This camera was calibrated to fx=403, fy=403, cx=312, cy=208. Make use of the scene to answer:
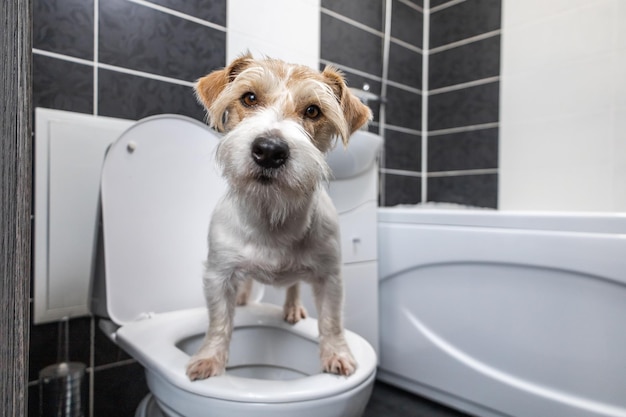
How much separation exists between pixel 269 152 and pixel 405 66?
4.07 feet

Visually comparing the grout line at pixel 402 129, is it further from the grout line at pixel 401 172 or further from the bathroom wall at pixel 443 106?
the grout line at pixel 401 172

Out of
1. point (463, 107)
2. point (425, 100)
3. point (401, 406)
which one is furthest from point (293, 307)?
point (463, 107)

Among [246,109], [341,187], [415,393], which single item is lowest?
[415,393]

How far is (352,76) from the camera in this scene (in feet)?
3.59

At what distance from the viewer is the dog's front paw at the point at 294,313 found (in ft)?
3.21

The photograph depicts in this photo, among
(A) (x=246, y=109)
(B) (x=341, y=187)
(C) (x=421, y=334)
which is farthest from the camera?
(C) (x=421, y=334)

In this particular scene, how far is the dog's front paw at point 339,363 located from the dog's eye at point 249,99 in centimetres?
50

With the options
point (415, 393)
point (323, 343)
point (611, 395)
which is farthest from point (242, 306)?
point (611, 395)

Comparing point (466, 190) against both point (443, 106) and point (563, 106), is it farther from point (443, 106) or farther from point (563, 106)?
point (563, 106)

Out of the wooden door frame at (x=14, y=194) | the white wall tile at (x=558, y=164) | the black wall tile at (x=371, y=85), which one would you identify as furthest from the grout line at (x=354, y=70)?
the white wall tile at (x=558, y=164)

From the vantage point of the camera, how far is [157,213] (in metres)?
0.99

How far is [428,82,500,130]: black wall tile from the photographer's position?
1.89 meters

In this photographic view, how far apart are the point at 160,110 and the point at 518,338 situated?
1217mm

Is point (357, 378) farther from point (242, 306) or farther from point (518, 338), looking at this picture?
point (518, 338)
